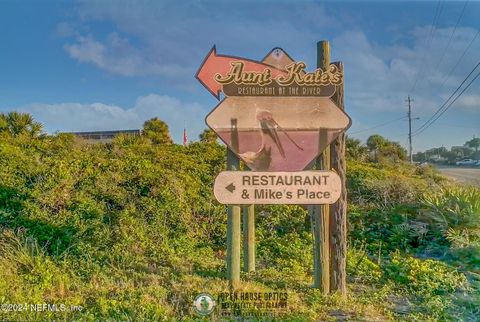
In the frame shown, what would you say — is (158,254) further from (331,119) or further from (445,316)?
(445,316)

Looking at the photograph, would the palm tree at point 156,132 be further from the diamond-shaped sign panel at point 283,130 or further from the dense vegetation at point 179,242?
the diamond-shaped sign panel at point 283,130

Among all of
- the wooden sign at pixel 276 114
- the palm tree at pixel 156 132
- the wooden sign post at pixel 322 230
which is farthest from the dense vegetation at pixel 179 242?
the palm tree at pixel 156 132

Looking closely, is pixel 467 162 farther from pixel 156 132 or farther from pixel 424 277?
pixel 156 132

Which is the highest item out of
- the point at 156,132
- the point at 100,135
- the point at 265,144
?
the point at 156,132

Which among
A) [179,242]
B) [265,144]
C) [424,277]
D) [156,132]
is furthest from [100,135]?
[424,277]

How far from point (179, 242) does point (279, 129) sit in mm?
2516

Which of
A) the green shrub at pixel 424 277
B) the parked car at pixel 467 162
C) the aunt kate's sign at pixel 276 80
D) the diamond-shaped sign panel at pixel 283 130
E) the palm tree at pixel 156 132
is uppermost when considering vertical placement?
the palm tree at pixel 156 132

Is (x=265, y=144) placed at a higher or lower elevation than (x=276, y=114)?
lower

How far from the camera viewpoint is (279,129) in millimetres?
3896

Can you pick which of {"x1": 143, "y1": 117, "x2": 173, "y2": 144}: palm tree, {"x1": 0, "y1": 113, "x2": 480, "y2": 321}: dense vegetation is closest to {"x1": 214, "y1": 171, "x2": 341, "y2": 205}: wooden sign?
{"x1": 0, "y1": 113, "x2": 480, "y2": 321}: dense vegetation

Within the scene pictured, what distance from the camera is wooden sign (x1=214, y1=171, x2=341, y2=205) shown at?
12.5 ft

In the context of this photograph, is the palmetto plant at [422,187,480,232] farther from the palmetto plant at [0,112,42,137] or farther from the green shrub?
the palmetto plant at [0,112,42,137]

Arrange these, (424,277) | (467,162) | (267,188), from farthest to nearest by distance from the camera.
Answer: (467,162), (424,277), (267,188)

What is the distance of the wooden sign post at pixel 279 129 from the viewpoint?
382 centimetres
